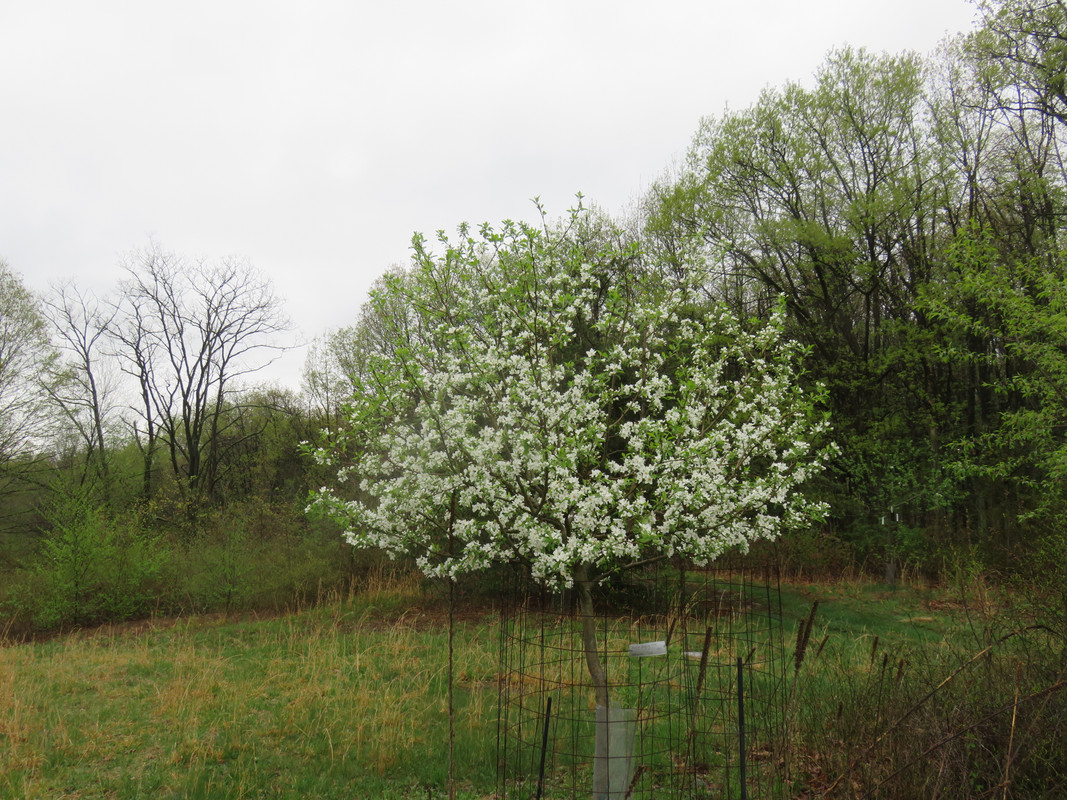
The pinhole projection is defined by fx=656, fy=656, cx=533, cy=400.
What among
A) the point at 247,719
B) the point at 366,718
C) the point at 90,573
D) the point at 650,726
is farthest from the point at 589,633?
the point at 90,573

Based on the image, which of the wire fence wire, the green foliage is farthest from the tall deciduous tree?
the wire fence wire

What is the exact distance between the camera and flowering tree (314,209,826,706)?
448cm

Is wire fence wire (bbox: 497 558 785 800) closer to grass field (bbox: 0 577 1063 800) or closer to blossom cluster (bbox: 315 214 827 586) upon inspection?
grass field (bbox: 0 577 1063 800)

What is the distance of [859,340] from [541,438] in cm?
1704

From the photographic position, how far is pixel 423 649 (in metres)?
9.23

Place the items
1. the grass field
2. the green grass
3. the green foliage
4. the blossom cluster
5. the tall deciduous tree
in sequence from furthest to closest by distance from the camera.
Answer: the tall deciduous tree → the green foliage → the green grass → the blossom cluster → the grass field

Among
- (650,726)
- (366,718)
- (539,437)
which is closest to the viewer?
(539,437)

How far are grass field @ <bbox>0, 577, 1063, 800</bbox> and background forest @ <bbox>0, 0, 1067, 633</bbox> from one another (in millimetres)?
3462

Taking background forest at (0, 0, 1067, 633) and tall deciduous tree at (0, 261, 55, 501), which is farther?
tall deciduous tree at (0, 261, 55, 501)

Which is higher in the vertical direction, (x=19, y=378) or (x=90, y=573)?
(x=19, y=378)

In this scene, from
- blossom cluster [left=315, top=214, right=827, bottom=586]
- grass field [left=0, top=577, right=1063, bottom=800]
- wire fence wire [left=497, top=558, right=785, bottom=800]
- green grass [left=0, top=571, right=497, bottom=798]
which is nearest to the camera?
grass field [left=0, top=577, right=1063, bottom=800]

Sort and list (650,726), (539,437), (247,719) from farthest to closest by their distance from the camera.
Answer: (247,719) < (650,726) < (539,437)

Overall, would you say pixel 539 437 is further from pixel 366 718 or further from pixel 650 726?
pixel 366 718

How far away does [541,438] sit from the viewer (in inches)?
183
